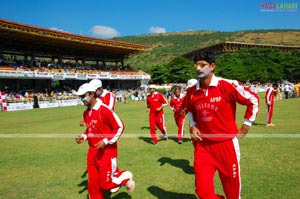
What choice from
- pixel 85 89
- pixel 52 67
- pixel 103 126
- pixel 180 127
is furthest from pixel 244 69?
pixel 85 89

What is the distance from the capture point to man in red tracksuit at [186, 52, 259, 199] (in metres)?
3.67

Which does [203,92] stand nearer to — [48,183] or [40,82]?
→ [48,183]

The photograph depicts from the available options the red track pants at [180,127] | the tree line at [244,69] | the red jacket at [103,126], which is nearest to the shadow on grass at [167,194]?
the red jacket at [103,126]

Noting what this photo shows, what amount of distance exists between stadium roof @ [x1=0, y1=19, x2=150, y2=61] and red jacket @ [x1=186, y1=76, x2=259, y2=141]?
121 feet

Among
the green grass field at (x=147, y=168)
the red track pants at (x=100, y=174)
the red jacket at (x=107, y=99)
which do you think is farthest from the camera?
the red jacket at (x=107, y=99)

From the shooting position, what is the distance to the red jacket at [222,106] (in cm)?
376

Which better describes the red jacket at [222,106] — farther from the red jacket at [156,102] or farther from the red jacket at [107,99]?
the red jacket at [156,102]

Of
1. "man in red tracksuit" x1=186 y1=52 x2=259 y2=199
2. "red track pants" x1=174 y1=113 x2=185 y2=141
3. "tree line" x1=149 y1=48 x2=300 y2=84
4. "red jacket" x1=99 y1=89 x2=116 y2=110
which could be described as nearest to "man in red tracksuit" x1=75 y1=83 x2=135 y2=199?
"man in red tracksuit" x1=186 y1=52 x2=259 y2=199

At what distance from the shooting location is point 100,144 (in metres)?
4.36

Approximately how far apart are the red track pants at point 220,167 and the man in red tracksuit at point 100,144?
4.76ft

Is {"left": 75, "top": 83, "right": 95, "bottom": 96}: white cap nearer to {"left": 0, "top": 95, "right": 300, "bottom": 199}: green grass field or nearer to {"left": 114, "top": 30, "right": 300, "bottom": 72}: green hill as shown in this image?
{"left": 0, "top": 95, "right": 300, "bottom": 199}: green grass field

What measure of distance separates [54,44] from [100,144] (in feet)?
144

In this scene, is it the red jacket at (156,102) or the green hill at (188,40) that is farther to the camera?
the green hill at (188,40)

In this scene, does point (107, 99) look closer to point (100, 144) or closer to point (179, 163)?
point (179, 163)
